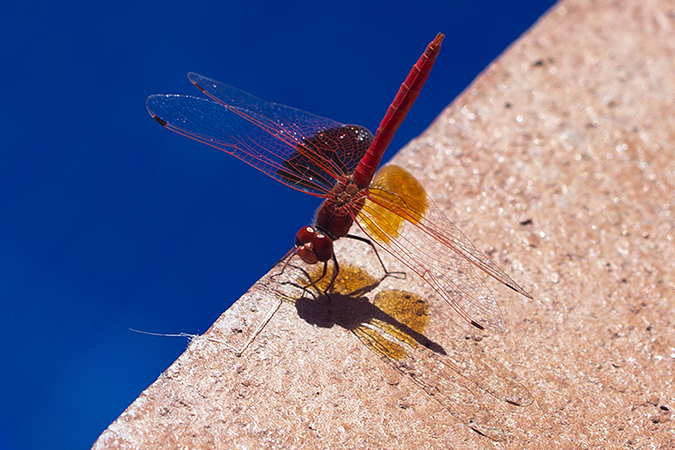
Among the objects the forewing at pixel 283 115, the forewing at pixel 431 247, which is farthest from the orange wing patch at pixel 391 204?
the forewing at pixel 283 115

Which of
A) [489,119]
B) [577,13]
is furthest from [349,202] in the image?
[577,13]

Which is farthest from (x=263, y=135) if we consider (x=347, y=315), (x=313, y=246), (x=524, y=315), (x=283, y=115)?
(x=524, y=315)

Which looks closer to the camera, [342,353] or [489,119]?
[342,353]

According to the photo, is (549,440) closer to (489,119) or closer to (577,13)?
(489,119)

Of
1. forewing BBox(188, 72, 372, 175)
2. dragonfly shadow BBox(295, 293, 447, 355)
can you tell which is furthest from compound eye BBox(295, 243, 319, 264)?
forewing BBox(188, 72, 372, 175)

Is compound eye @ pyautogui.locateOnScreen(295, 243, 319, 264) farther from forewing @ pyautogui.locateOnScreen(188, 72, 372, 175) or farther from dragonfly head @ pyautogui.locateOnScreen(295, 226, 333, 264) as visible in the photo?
forewing @ pyautogui.locateOnScreen(188, 72, 372, 175)

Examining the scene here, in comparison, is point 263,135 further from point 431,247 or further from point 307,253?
point 431,247

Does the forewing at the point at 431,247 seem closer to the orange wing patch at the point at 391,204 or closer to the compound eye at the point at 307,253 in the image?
the orange wing patch at the point at 391,204
